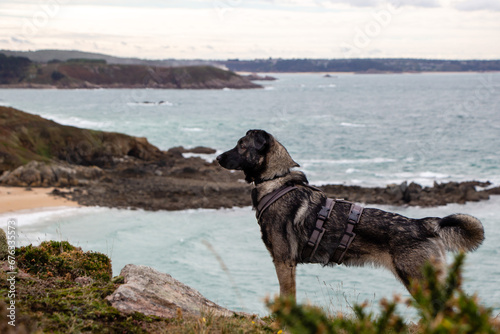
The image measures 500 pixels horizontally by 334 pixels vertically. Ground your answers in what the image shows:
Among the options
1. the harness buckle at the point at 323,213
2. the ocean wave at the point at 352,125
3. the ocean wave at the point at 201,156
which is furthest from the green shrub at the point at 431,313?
the ocean wave at the point at 352,125

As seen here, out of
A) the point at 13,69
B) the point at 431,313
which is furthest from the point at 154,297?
the point at 13,69

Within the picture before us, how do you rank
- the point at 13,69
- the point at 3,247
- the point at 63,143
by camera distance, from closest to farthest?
the point at 3,247, the point at 63,143, the point at 13,69

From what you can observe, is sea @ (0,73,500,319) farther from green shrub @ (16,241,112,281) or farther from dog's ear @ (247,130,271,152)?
green shrub @ (16,241,112,281)

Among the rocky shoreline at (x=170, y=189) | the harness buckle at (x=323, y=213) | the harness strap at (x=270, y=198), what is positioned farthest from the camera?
the rocky shoreline at (x=170, y=189)

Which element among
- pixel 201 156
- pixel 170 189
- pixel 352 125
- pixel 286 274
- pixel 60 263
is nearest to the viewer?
pixel 286 274

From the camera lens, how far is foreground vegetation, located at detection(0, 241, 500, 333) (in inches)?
91.7

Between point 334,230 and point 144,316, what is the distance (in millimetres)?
2188

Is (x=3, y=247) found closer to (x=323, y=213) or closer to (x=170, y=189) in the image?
(x=323, y=213)

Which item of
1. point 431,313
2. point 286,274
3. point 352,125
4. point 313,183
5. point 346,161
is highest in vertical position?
point 431,313

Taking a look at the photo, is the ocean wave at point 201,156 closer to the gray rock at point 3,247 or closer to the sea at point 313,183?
the sea at point 313,183

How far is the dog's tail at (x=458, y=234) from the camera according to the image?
207 inches

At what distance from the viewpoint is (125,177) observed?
31328mm

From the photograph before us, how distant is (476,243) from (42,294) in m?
4.61

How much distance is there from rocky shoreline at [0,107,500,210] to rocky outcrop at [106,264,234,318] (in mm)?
19499
